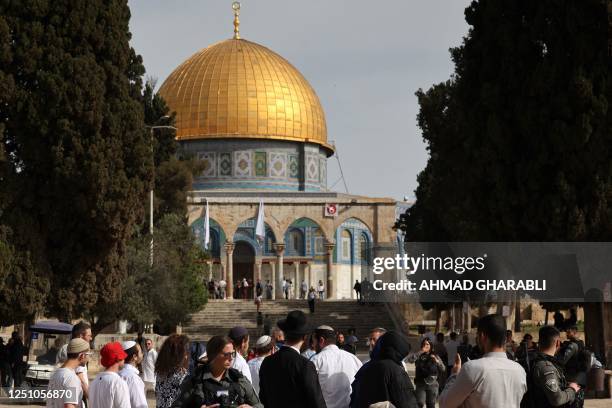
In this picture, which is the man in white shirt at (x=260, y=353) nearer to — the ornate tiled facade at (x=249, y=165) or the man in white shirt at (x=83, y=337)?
the man in white shirt at (x=83, y=337)

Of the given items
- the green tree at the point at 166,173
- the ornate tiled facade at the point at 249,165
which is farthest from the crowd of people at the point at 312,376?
the ornate tiled facade at the point at 249,165

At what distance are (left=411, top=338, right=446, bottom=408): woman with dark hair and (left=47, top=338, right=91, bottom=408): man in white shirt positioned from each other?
17.1ft

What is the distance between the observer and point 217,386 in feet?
18.7

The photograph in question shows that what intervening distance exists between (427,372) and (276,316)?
2473cm

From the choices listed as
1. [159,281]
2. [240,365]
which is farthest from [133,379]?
[159,281]

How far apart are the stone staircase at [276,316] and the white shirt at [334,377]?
24085 millimetres

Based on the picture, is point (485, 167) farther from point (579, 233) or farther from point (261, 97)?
point (261, 97)

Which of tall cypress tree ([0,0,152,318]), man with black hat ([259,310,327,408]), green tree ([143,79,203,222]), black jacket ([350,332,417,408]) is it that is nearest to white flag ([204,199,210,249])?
green tree ([143,79,203,222])

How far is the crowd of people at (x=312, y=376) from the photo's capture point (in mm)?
5691

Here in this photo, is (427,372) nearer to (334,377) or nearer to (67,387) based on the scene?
(334,377)

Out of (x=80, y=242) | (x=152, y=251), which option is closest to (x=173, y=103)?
(x=152, y=251)

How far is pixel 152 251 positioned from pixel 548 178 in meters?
11.0

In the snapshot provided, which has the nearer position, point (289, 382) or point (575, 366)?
point (289, 382)

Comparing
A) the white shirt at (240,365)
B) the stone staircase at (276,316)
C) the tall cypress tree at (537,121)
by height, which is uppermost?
the tall cypress tree at (537,121)
